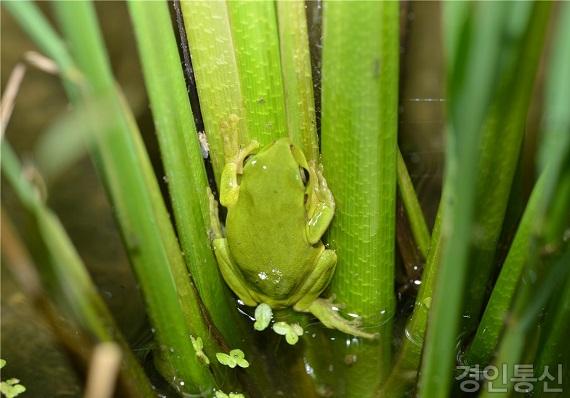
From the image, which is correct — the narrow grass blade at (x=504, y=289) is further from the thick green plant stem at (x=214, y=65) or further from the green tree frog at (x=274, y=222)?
the thick green plant stem at (x=214, y=65)

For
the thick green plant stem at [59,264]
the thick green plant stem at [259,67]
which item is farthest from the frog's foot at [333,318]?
the thick green plant stem at [59,264]

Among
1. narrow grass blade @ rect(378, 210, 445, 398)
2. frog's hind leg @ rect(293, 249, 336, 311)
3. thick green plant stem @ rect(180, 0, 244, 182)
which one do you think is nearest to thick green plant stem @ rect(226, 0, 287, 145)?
thick green plant stem @ rect(180, 0, 244, 182)

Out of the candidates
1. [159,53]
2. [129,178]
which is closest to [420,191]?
[159,53]

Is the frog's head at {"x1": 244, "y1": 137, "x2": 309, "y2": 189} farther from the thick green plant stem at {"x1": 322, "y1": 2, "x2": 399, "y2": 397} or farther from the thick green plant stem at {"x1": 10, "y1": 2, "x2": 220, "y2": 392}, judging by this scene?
the thick green plant stem at {"x1": 10, "y1": 2, "x2": 220, "y2": 392}

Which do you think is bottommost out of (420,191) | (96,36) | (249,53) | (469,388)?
(469,388)

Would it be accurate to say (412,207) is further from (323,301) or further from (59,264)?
(59,264)

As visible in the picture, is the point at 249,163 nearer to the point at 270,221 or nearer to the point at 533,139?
the point at 270,221
